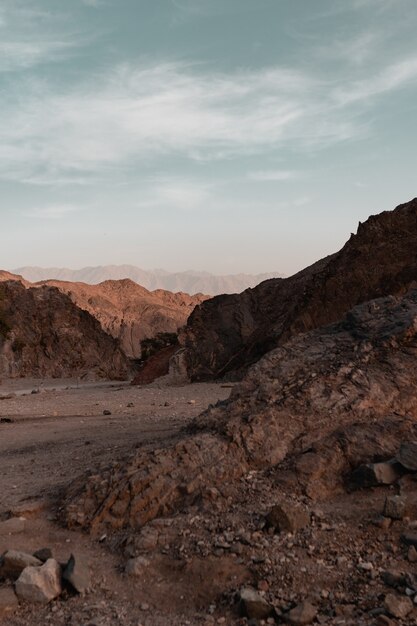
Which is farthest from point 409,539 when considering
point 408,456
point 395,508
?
point 408,456

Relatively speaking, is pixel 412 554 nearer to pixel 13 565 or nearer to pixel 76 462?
pixel 13 565

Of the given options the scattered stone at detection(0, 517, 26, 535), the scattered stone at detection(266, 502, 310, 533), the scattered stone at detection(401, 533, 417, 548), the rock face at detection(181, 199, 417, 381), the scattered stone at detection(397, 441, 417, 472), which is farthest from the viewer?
the rock face at detection(181, 199, 417, 381)

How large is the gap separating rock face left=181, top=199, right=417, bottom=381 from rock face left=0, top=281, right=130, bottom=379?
1307 centimetres

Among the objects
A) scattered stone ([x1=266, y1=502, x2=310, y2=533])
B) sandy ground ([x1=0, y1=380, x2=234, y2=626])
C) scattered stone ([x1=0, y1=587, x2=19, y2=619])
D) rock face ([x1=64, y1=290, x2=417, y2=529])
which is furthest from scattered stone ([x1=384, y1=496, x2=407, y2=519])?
scattered stone ([x1=0, y1=587, x2=19, y2=619])

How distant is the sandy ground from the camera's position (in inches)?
172

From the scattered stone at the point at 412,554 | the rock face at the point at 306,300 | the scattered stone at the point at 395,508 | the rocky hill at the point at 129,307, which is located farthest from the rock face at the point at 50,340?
the scattered stone at the point at 412,554

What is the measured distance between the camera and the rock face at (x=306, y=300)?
2038 centimetres

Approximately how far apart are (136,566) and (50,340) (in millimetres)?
35368

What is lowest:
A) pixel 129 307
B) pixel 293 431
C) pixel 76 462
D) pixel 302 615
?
pixel 302 615

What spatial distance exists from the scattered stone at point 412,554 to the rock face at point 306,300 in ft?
51.7

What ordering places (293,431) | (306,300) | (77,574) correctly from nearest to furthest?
1. (77,574)
2. (293,431)
3. (306,300)

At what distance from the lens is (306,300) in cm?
2175

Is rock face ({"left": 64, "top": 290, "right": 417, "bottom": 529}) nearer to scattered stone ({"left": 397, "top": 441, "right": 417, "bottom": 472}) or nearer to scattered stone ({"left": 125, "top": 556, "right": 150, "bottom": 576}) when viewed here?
scattered stone ({"left": 397, "top": 441, "right": 417, "bottom": 472})

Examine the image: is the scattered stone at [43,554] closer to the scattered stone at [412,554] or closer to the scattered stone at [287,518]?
the scattered stone at [287,518]
